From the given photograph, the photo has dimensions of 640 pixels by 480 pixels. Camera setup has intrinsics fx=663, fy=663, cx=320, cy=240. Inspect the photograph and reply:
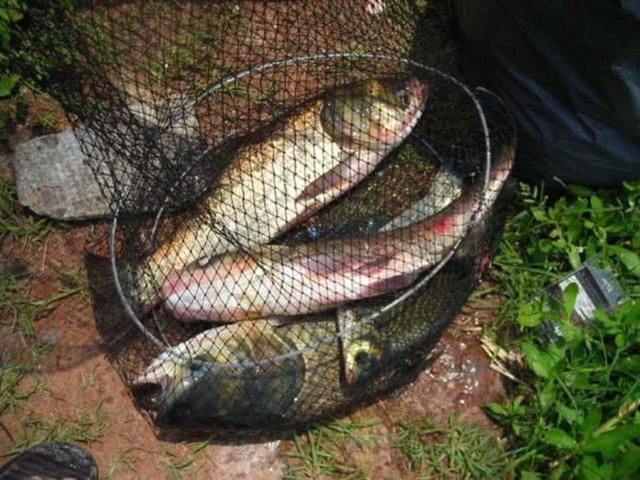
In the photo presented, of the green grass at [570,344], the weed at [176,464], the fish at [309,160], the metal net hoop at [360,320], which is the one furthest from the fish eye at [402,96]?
the weed at [176,464]

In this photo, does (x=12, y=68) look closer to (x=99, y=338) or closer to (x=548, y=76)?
(x=99, y=338)

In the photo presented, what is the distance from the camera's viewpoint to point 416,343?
2.35 metres

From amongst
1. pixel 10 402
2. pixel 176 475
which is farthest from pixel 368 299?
pixel 10 402

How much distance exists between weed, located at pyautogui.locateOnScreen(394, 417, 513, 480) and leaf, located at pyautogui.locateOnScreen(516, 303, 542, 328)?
1.36 feet

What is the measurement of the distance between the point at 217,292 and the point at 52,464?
0.81 meters

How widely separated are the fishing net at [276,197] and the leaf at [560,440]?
52 centimetres

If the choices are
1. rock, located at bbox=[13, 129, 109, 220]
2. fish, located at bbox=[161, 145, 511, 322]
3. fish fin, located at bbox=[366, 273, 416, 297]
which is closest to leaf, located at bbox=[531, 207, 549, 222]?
fish, located at bbox=[161, 145, 511, 322]

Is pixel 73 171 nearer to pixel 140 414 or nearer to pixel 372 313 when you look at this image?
pixel 140 414

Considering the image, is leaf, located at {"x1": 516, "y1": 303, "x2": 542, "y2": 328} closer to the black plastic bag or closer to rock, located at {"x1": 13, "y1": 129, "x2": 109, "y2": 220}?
the black plastic bag

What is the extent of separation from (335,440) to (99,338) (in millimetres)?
1007

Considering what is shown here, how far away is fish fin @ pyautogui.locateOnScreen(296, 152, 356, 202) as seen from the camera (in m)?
2.72

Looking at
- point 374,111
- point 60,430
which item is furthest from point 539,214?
point 60,430

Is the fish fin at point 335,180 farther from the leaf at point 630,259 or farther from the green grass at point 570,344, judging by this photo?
the leaf at point 630,259

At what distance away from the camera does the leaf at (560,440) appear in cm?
204
